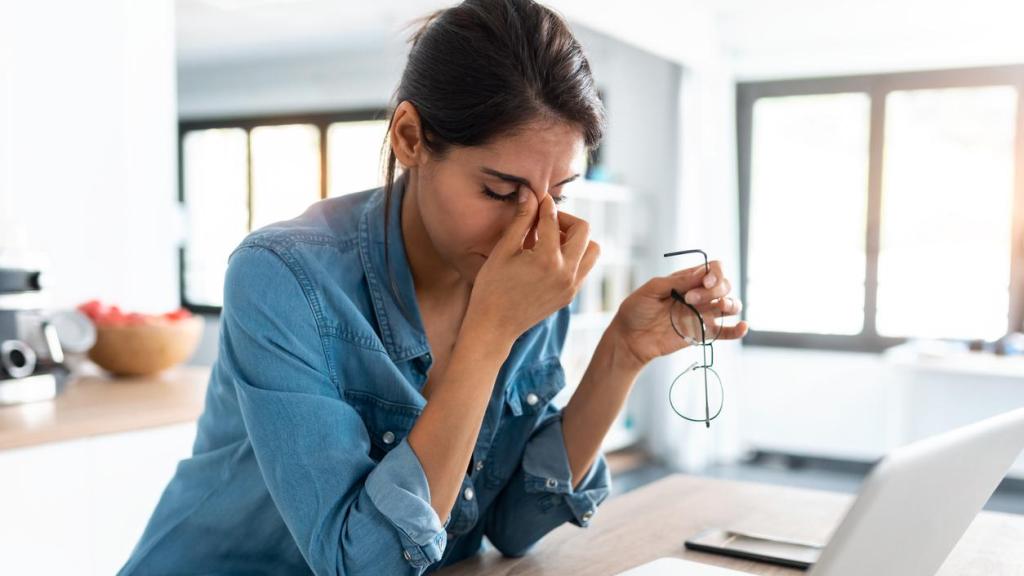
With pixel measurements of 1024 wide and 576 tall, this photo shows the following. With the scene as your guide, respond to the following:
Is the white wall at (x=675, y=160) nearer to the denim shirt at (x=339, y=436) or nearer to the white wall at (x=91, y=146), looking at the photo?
the white wall at (x=91, y=146)

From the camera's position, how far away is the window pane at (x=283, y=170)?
21.9 feet

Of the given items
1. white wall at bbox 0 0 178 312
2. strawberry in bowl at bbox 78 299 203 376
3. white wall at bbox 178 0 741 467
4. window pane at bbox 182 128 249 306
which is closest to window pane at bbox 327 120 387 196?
white wall at bbox 178 0 741 467

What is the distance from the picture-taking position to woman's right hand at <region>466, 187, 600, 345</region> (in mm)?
1007

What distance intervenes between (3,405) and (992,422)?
6.14 feet

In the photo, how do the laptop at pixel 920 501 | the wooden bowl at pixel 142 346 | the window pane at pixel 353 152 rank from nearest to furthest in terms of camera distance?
the laptop at pixel 920 501, the wooden bowl at pixel 142 346, the window pane at pixel 353 152

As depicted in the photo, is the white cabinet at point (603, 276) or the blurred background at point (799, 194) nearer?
the blurred background at point (799, 194)

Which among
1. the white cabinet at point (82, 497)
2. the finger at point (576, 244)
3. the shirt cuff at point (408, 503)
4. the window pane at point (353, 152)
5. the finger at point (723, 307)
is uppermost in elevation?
the window pane at point (353, 152)

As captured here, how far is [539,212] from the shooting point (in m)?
1.05

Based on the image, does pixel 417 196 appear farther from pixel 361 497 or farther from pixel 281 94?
pixel 281 94

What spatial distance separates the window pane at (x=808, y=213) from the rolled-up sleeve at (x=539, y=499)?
445cm

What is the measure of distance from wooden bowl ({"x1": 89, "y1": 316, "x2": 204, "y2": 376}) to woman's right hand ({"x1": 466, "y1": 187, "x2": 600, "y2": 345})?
152 centimetres

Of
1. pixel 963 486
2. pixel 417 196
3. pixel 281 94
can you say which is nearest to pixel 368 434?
pixel 417 196

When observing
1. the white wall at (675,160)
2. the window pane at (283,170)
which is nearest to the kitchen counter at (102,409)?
the white wall at (675,160)

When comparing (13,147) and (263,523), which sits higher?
(13,147)
